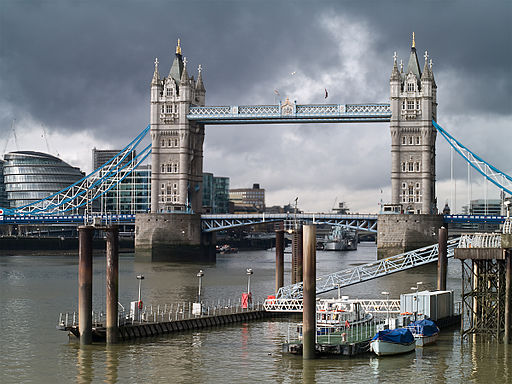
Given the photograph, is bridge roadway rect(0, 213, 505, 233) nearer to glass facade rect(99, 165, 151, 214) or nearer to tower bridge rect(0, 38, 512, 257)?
tower bridge rect(0, 38, 512, 257)

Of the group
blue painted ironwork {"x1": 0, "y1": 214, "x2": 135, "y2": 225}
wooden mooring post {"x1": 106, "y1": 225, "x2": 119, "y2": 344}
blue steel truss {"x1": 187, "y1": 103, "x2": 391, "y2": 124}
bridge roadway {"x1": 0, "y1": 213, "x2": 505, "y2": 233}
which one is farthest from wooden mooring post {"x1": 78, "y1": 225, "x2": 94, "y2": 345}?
blue painted ironwork {"x1": 0, "y1": 214, "x2": 135, "y2": 225}

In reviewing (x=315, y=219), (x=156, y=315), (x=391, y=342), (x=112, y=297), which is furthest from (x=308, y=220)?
(x=112, y=297)

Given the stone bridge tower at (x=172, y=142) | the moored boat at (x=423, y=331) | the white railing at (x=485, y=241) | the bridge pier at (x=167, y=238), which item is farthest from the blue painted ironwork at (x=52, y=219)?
the white railing at (x=485, y=241)

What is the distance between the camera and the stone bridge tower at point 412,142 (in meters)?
137

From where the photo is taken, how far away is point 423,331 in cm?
5209

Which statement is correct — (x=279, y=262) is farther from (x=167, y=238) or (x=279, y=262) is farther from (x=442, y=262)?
(x=167, y=238)

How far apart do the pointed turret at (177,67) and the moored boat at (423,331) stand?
331ft

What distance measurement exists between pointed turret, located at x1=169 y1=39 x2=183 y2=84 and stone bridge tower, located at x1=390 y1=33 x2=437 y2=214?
34.8 meters

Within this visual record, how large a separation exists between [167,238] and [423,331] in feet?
290

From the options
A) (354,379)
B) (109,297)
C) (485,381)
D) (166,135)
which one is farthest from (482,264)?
(166,135)

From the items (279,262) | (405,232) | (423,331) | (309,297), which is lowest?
(423,331)

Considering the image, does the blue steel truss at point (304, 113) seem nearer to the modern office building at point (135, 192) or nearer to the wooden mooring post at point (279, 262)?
the modern office building at point (135, 192)

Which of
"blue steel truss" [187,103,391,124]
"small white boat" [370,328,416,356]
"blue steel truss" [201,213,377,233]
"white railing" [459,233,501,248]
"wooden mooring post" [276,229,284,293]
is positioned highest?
"blue steel truss" [187,103,391,124]

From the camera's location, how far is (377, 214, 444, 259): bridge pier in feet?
421
